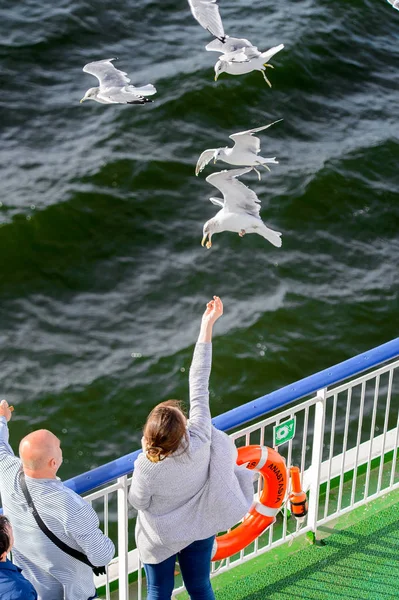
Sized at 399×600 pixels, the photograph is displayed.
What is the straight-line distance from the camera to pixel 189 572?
410cm

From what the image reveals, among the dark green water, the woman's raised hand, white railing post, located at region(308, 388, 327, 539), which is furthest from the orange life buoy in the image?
the dark green water

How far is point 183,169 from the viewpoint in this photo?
38.2 ft

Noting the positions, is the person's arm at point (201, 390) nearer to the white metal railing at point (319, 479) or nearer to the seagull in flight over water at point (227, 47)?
the white metal railing at point (319, 479)

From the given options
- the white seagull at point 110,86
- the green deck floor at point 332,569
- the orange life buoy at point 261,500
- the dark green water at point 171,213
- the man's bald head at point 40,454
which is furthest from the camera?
the dark green water at point 171,213

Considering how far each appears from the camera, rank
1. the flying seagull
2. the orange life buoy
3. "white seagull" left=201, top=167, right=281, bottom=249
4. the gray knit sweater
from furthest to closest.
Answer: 1. the flying seagull
2. "white seagull" left=201, top=167, right=281, bottom=249
3. the orange life buoy
4. the gray knit sweater

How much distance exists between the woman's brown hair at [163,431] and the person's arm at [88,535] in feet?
1.02

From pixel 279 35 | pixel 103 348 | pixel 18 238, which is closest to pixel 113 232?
pixel 18 238

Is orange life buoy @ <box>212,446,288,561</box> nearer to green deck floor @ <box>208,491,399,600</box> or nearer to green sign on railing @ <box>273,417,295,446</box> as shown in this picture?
green sign on railing @ <box>273,417,295,446</box>

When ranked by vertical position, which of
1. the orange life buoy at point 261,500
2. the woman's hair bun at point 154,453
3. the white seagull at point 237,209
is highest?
the white seagull at point 237,209

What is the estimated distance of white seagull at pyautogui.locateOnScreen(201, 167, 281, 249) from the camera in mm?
4742

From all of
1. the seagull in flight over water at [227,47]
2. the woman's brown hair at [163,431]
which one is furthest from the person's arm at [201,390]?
the seagull in flight over water at [227,47]

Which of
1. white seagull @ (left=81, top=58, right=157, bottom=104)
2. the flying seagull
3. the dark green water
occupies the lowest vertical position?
the dark green water

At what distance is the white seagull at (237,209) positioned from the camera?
187 inches

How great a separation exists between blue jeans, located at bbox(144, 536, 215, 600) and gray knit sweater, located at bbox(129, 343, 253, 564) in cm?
9
